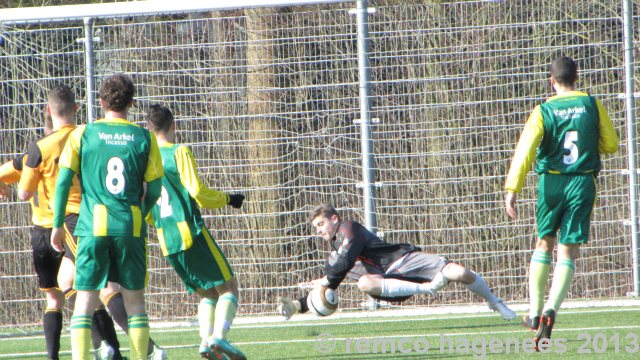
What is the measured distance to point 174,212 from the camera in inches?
235

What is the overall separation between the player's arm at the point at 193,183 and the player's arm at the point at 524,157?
1.90 meters

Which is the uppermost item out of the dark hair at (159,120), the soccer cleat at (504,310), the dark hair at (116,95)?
the dark hair at (116,95)

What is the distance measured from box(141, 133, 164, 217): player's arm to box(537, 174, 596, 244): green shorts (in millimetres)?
2603

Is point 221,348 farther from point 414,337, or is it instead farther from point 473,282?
point 473,282

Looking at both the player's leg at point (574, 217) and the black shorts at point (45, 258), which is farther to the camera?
the black shorts at point (45, 258)

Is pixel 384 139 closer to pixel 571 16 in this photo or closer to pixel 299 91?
pixel 299 91

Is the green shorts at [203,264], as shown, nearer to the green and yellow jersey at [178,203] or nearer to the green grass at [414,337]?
the green and yellow jersey at [178,203]

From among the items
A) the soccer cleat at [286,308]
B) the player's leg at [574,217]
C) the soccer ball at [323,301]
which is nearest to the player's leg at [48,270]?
the soccer cleat at [286,308]

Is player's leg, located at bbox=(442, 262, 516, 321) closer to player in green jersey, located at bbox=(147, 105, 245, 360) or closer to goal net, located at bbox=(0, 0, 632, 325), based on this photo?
player in green jersey, located at bbox=(147, 105, 245, 360)

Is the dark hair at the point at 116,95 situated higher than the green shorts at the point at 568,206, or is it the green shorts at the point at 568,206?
the dark hair at the point at 116,95

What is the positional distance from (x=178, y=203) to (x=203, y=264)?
44cm

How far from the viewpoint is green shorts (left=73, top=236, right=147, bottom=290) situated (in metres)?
4.87

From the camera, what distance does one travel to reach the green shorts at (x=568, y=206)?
591cm

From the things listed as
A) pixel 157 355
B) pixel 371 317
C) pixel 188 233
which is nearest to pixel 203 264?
pixel 188 233
